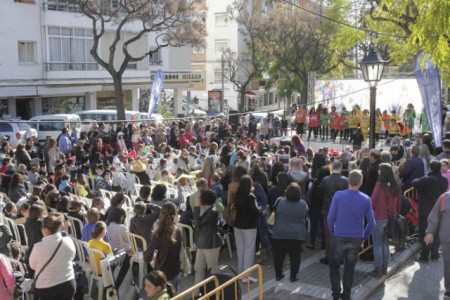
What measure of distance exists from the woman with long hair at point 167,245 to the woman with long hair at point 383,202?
3.02 meters

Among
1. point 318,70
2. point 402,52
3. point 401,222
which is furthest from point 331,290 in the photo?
point 318,70

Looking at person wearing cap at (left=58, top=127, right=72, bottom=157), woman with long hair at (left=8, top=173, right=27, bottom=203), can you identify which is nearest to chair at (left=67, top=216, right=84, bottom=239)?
woman with long hair at (left=8, top=173, right=27, bottom=203)

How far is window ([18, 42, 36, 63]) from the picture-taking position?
2990 cm

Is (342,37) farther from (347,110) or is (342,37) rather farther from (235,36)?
(235,36)

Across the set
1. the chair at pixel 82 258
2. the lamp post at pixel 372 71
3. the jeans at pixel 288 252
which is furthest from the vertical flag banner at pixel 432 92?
the chair at pixel 82 258

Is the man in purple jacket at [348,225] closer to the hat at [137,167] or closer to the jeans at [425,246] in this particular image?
the jeans at [425,246]

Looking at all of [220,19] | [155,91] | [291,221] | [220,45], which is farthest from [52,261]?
[220,19]

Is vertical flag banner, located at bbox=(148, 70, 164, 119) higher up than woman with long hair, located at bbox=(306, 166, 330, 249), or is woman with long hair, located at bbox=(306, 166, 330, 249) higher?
vertical flag banner, located at bbox=(148, 70, 164, 119)

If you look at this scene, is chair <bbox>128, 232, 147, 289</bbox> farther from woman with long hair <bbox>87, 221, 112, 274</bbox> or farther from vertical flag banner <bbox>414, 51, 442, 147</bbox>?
vertical flag banner <bbox>414, 51, 442, 147</bbox>

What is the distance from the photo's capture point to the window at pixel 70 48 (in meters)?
31.3

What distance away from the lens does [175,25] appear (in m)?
30.0

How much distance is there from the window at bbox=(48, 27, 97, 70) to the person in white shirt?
27.6m

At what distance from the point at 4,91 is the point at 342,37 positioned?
19260mm

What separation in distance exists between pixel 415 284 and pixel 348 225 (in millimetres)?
2005
